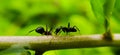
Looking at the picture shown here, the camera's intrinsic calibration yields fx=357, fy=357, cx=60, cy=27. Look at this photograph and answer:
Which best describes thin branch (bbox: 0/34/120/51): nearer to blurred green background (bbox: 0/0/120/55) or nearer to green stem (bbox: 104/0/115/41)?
green stem (bbox: 104/0/115/41)

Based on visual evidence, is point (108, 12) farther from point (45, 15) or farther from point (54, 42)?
point (45, 15)

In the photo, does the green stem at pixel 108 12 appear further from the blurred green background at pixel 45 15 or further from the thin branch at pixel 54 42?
the blurred green background at pixel 45 15

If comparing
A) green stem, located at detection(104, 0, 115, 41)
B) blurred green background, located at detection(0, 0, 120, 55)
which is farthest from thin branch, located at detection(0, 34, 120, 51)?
blurred green background, located at detection(0, 0, 120, 55)

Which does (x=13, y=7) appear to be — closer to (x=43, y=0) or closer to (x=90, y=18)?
(x=43, y=0)

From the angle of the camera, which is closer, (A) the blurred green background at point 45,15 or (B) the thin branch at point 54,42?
(B) the thin branch at point 54,42

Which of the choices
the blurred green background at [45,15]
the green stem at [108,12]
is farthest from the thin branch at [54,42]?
the blurred green background at [45,15]

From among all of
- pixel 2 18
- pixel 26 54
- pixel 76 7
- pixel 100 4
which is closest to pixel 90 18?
pixel 76 7

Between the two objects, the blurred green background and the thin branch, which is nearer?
the thin branch

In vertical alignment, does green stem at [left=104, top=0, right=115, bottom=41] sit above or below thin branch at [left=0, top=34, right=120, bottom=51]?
above

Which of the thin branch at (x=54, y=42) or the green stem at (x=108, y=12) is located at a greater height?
the green stem at (x=108, y=12)

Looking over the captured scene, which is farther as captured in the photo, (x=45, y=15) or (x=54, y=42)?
(x=45, y=15)

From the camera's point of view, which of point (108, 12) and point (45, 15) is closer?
point (108, 12)

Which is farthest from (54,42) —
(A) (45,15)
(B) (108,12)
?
(A) (45,15)
